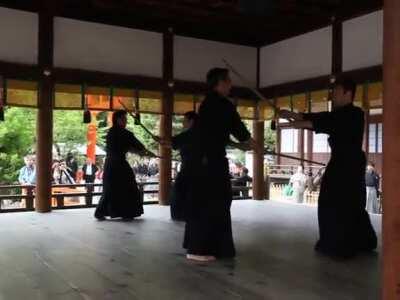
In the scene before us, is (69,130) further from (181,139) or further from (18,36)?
(181,139)

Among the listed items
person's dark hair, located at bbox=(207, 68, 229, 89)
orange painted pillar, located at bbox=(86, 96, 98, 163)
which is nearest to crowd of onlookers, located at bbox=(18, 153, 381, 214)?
orange painted pillar, located at bbox=(86, 96, 98, 163)

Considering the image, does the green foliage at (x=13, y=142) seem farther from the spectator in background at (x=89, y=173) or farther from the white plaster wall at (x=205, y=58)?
the white plaster wall at (x=205, y=58)

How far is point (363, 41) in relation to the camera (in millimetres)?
6379

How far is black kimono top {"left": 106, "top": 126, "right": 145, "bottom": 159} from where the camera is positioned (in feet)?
17.9

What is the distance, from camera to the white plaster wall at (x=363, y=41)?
6.16 m

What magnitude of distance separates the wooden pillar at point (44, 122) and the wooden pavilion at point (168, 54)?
0.01 meters

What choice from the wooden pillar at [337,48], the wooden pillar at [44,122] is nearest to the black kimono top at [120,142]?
the wooden pillar at [44,122]

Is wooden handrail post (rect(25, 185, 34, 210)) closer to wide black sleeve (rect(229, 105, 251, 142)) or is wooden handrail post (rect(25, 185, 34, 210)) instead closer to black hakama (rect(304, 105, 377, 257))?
wide black sleeve (rect(229, 105, 251, 142))

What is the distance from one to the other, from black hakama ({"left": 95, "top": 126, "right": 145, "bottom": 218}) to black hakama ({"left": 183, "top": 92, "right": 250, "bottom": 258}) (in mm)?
2109

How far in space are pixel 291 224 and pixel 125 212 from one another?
75.3 inches

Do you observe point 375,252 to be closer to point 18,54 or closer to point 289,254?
point 289,254

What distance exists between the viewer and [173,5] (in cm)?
655

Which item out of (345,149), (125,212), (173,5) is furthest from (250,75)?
(345,149)

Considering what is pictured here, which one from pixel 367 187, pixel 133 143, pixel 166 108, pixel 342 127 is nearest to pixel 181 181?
pixel 133 143
